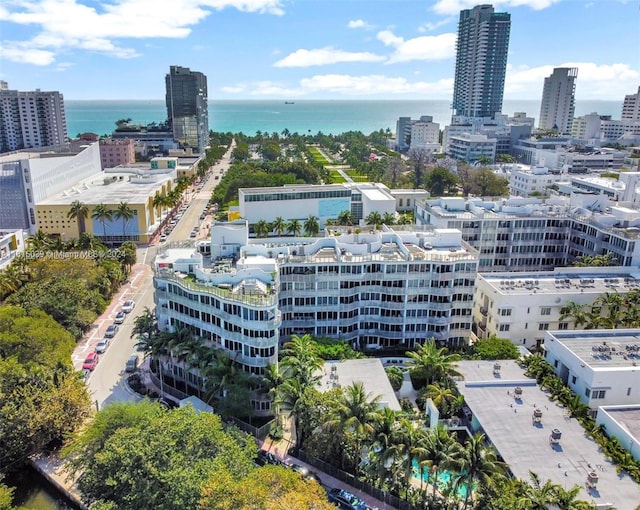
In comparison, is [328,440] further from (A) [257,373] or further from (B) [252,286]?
(B) [252,286]

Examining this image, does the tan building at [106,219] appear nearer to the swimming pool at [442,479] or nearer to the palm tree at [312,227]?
the palm tree at [312,227]

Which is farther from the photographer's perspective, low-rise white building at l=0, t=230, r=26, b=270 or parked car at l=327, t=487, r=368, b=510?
low-rise white building at l=0, t=230, r=26, b=270

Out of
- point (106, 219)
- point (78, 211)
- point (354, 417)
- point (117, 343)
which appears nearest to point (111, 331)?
point (117, 343)

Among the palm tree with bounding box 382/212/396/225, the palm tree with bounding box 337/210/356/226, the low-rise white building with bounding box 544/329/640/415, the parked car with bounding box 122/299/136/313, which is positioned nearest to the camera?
the low-rise white building with bounding box 544/329/640/415

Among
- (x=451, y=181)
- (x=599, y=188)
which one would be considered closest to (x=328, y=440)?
(x=599, y=188)

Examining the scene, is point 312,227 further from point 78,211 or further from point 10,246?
point 10,246

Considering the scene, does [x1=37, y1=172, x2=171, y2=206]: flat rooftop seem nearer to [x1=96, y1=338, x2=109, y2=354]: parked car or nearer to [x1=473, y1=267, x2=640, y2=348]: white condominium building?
[x1=96, y1=338, x2=109, y2=354]: parked car

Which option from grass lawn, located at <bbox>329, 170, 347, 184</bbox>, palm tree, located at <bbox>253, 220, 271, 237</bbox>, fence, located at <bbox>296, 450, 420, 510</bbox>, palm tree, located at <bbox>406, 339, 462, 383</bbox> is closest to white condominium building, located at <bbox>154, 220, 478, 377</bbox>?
palm tree, located at <bbox>406, 339, 462, 383</bbox>
